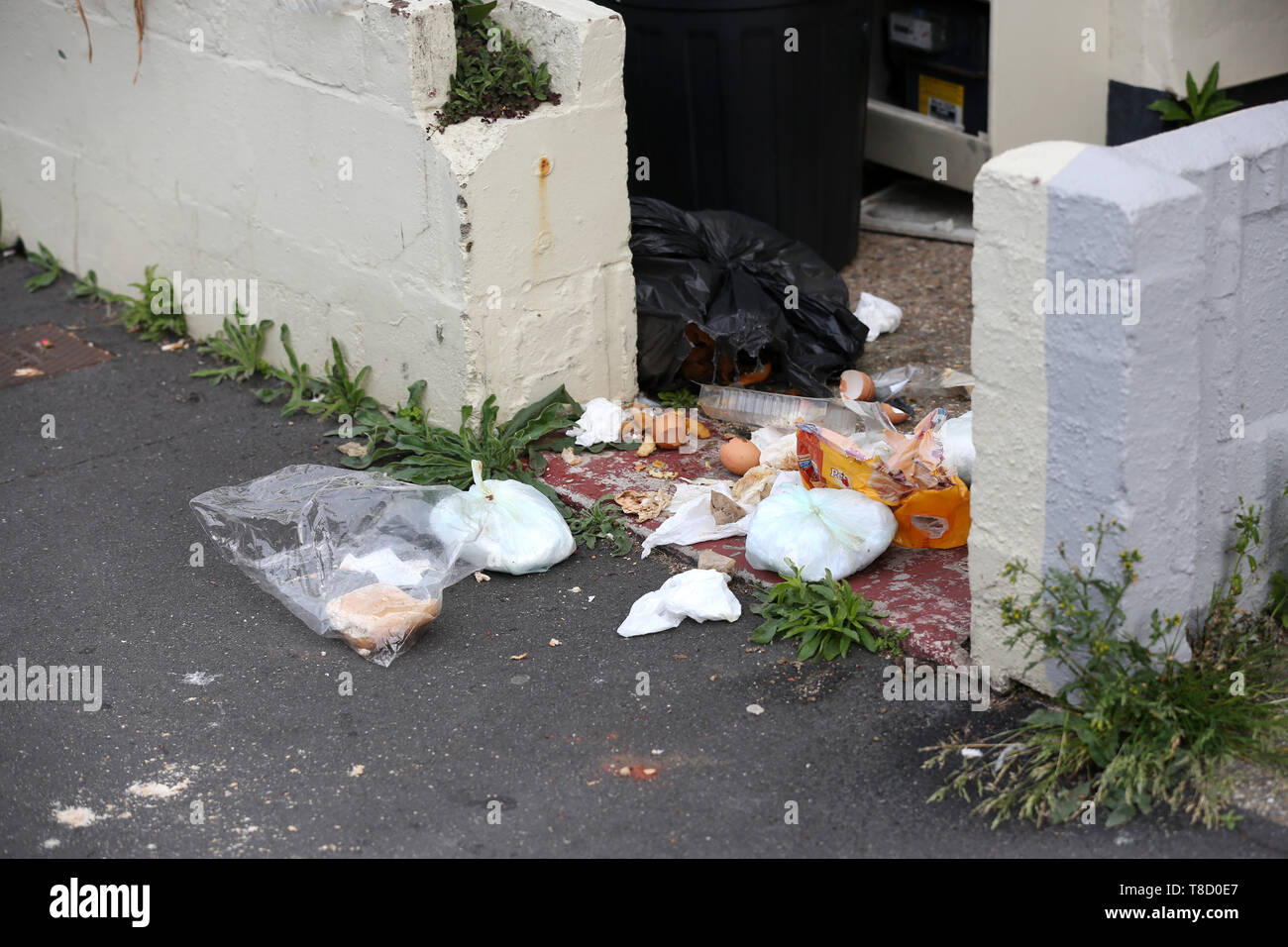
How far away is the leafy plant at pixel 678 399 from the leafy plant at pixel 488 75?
1.19 m

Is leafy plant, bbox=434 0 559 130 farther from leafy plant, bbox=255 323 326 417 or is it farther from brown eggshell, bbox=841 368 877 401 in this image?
brown eggshell, bbox=841 368 877 401

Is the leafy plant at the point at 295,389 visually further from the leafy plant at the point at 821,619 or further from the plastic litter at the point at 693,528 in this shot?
the leafy plant at the point at 821,619

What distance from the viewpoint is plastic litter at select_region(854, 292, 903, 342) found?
223 inches

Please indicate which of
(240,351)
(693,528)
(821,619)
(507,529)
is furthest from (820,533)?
(240,351)

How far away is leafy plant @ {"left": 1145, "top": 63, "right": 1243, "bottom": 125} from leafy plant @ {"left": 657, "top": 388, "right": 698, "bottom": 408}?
211 cm

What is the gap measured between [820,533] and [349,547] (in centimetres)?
141

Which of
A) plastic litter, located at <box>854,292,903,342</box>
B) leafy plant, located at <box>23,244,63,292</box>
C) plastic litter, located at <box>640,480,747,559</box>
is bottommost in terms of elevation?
plastic litter, located at <box>640,480,747,559</box>

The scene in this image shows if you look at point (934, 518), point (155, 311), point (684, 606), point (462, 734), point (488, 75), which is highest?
point (488, 75)

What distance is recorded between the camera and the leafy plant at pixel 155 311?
5.90 meters

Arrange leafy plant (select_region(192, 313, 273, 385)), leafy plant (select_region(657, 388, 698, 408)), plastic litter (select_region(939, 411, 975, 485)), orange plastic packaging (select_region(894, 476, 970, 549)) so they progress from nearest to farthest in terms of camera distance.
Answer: orange plastic packaging (select_region(894, 476, 970, 549)) < plastic litter (select_region(939, 411, 975, 485)) < leafy plant (select_region(657, 388, 698, 408)) < leafy plant (select_region(192, 313, 273, 385))

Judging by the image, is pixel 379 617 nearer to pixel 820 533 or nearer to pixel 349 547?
pixel 349 547

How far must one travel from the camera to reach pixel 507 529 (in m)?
4.17

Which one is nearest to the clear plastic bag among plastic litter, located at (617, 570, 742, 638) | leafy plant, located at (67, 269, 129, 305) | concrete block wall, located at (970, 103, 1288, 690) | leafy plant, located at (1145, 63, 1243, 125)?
plastic litter, located at (617, 570, 742, 638)

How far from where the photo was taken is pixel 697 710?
351 cm
